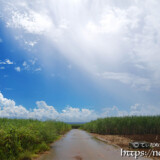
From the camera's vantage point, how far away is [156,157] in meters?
9.45

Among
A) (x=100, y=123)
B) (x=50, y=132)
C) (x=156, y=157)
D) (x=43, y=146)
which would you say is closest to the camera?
(x=156, y=157)

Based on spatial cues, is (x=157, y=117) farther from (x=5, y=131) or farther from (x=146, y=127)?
(x=5, y=131)

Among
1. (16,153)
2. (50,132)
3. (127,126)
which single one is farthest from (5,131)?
(127,126)

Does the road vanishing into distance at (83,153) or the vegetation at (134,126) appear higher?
the vegetation at (134,126)

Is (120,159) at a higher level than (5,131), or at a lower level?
lower

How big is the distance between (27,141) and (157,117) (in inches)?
863

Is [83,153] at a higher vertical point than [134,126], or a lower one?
lower

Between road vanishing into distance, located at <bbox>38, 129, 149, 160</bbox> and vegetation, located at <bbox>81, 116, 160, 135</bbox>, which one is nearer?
road vanishing into distance, located at <bbox>38, 129, 149, 160</bbox>

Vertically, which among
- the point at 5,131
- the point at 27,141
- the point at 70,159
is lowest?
the point at 70,159

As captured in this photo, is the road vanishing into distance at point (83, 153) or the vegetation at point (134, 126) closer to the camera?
the road vanishing into distance at point (83, 153)

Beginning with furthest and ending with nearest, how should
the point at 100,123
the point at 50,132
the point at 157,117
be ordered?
the point at 100,123 → the point at 157,117 → the point at 50,132

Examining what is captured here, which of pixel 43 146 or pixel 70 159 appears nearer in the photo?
pixel 70 159

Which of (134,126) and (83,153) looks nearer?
(83,153)

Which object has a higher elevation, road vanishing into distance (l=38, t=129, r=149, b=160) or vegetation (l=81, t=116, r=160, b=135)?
vegetation (l=81, t=116, r=160, b=135)
